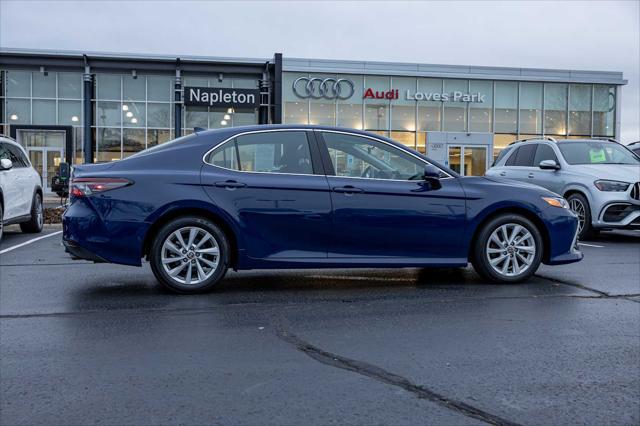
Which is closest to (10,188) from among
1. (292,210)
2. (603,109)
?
(292,210)

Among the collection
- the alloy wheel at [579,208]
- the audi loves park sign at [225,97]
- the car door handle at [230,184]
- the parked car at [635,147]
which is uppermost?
the audi loves park sign at [225,97]

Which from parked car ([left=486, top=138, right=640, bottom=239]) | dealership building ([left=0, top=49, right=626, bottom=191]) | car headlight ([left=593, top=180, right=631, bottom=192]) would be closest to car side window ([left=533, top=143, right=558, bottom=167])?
parked car ([left=486, top=138, right=640, bottom=239])

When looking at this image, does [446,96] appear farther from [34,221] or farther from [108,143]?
[34,221]

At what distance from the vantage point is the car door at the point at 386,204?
20.2 feet

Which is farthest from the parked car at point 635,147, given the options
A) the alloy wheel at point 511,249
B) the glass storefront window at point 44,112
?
the glass storefront window at point 44,112

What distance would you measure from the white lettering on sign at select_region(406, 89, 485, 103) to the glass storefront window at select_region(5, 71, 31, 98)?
19.8 meters

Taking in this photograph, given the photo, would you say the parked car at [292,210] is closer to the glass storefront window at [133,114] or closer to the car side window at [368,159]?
the car side window at [368,159]

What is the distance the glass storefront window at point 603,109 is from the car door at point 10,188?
3294 cm

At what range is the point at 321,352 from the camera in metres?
4.20

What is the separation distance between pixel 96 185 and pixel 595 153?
9.61m

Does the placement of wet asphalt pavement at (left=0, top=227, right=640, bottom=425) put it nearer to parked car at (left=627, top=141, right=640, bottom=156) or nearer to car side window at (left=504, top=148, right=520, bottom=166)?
car side window at (left=504, top=148, right=520, bottom=166)

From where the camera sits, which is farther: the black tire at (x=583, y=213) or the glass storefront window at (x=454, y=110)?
the glass storefront window at (x=454, y=110)

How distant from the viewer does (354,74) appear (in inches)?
1356

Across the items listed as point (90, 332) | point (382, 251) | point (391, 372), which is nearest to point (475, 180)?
point (382, 251)
